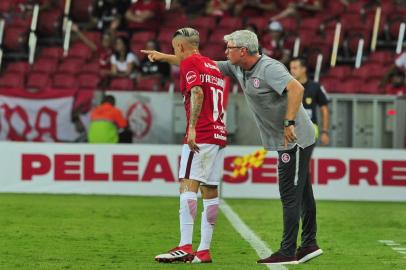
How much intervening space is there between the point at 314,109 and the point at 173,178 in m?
4.18

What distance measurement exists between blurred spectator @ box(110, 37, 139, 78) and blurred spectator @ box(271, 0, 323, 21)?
131 inches

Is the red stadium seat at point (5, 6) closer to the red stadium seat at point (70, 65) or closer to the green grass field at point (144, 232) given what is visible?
the red stadium seat at point (70, 65)

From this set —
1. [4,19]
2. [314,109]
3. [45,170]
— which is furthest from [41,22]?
[314,109]


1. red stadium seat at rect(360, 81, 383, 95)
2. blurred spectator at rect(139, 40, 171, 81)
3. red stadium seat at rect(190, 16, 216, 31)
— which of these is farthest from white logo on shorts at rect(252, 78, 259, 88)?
red stadium seat at rect(190, 16, 216, 31)

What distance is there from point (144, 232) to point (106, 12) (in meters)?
11.5

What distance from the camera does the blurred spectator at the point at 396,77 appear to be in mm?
19812

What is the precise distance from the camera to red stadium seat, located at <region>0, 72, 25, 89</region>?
2036 centimetres

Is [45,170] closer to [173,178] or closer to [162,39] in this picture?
[173,178]

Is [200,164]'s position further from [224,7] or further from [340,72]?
[224,7]

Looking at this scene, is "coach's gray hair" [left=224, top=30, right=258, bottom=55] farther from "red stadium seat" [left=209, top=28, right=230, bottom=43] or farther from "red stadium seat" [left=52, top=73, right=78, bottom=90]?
"red stadium seat" [left=209, top=28, right=230, bottom=43]

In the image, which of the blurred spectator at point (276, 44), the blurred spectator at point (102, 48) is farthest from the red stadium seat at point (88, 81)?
the blurred spectator at point (276, 44)

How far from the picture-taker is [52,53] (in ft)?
70.8

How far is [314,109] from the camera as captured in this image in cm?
1366

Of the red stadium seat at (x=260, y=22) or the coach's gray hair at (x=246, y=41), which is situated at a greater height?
the red stadium seat at (x=260, y=22)
